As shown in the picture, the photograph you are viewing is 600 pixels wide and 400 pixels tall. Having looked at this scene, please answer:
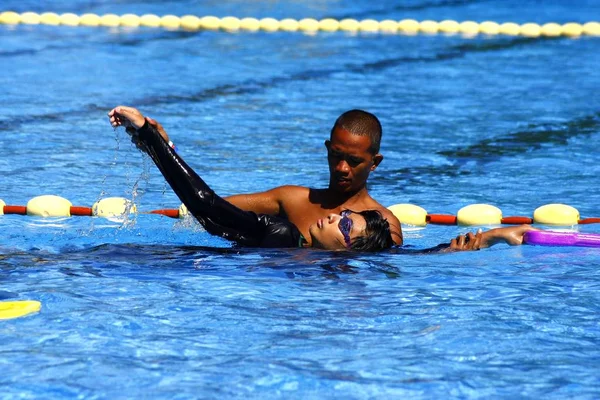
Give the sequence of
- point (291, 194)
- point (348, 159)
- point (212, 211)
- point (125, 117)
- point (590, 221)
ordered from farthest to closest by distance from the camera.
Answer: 1. point (590, 221)
2. point (291, 194)
3. point (348, 159)
4. point (212, 211)
5. point (125, 117)

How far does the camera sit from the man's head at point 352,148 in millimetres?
4969

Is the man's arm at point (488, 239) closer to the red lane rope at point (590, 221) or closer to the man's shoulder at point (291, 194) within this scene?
the man's shoulder at point (291, 194)

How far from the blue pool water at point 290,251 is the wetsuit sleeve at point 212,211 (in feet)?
→ 0.29

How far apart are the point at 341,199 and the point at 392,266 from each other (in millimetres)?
438

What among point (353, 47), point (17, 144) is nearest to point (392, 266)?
point (17, 144)

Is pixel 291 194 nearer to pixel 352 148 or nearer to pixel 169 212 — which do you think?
pixel 352 148

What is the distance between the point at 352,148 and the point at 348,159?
60 mm

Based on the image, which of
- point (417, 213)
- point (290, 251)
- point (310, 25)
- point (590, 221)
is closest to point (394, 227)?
point (290, 251)

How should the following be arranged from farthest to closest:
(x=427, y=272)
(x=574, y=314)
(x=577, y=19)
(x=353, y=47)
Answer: (x=577, y=19), (x=353, y=47), (x=427, y=272), (x=574, y=314)

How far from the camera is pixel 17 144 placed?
26.2 feet

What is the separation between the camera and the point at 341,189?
5102 mm

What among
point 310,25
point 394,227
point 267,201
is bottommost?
point 394,227

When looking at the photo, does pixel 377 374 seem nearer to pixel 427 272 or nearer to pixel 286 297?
pixel 286 297

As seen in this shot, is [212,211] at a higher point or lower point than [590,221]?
higher
